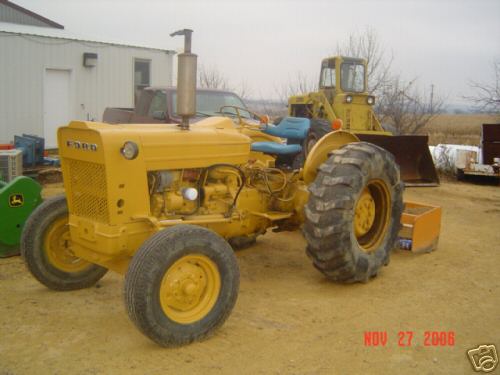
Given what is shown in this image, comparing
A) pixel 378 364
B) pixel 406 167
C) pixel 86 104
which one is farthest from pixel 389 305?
pixel 86 104

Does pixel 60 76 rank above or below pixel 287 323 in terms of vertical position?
above

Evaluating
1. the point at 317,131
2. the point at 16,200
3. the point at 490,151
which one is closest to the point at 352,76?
the point at 490,151

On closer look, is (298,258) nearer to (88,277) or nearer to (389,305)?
(389,305)

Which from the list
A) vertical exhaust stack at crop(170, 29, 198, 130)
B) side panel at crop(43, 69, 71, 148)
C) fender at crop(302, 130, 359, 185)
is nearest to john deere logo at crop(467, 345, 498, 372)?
fender at crop(302, 130, 359, 185)

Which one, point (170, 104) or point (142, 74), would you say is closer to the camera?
point (170, 104)

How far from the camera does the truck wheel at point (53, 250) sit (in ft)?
15.2

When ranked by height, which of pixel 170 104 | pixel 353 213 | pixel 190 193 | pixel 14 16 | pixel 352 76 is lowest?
pixel 353 213

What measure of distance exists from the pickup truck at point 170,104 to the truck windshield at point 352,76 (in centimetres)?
463

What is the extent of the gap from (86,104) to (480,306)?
1187 centimetres

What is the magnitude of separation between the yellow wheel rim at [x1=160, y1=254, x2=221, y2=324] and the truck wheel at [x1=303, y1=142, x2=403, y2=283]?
3.80 ft

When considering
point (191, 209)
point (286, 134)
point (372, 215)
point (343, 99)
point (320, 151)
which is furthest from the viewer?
point (343, 99)

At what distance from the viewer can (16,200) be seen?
5.77 meters

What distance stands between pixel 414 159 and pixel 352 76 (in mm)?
5306

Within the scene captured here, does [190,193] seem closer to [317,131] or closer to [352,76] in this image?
[317,131]
